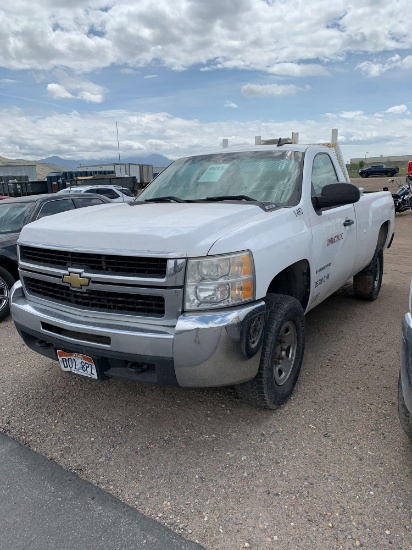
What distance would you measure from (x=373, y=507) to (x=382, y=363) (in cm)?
188

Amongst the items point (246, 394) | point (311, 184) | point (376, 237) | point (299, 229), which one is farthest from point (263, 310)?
point (376, 237)

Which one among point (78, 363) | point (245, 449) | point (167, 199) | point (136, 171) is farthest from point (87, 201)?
point (136, 171)

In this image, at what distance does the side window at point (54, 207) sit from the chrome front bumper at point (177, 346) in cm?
403

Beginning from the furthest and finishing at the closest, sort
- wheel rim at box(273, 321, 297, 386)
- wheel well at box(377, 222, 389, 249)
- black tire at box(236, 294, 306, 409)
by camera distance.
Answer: wheel well at box(377, 222, 389, 249), wheel rim at box(273, 321, 297, 386), black tire at box(236, 294, 306, 409)

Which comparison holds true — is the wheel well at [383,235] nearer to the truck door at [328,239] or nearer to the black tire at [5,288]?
the truck door at [328,239]

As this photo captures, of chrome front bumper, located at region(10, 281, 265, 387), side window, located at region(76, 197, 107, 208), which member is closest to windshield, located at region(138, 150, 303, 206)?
chrome front bumper, located at region(10, 281, 265, 387)

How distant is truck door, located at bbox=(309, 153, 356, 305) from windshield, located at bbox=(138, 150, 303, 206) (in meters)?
0.26

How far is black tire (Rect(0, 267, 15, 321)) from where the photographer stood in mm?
5613

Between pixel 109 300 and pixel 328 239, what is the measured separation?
2086mm

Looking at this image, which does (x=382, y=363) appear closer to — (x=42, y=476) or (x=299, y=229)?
(x=299, y=229)

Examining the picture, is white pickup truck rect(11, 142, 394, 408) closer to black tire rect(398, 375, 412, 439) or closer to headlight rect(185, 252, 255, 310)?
headlight rect(185, 252, 255, 310)

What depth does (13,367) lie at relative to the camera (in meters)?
4.17

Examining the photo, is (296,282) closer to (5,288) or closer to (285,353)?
(285,353)

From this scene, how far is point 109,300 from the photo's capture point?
9.04ft
